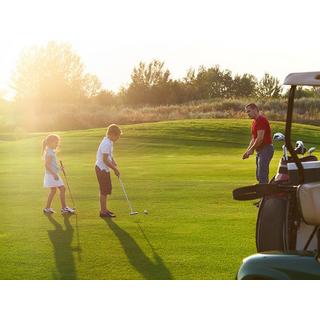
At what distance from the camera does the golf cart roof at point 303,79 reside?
3.05 m

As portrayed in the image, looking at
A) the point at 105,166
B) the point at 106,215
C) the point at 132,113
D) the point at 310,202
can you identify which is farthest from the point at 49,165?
the point at 132,113

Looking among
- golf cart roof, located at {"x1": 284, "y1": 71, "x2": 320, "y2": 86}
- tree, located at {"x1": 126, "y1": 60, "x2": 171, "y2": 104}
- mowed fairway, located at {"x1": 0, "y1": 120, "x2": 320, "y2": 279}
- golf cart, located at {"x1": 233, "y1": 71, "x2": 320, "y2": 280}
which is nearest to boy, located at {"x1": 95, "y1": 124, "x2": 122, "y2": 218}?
mowed fairway, located at {"x1": 0, "y1": 120, "x2": 320, "y2": 279}

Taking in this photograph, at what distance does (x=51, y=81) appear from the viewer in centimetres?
2067

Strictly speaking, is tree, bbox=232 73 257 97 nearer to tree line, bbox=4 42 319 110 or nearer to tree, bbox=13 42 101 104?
tree line, bbox=4 42 319 110

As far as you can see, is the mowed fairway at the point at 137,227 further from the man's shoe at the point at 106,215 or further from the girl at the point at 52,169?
the girl at the point at 52,169

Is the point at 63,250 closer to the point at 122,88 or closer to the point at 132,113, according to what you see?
the point at 122,88

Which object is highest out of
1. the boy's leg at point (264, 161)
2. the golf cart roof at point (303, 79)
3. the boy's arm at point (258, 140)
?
the golf cart roof at point (303, 79)

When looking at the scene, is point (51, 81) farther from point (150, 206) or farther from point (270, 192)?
point (270, 192)

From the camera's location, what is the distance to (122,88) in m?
20.0

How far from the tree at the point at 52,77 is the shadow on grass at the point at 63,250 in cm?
1232

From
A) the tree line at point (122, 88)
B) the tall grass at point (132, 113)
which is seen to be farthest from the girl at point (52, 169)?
the tall grass at point (132, 113)

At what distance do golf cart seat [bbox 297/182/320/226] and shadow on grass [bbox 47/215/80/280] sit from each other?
2.59 m
